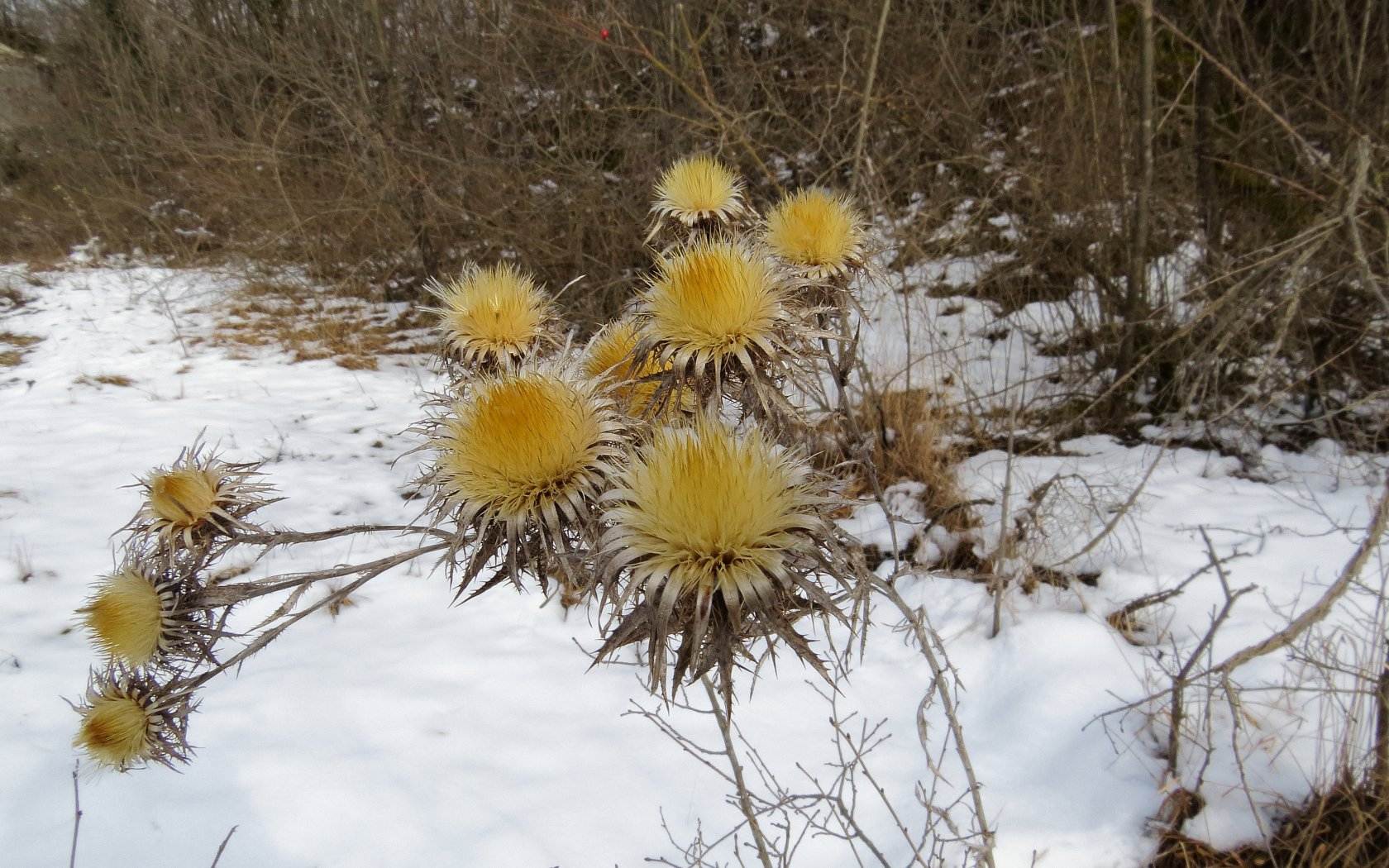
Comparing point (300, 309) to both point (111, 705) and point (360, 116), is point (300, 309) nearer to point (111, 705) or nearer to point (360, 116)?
point (360, 116)

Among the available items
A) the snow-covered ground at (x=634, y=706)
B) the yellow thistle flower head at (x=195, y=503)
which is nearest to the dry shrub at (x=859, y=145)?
the snow-covered ground at (x=634, y=706)

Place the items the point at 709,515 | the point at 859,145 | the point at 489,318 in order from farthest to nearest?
the point at 859,145
the point at 489,318
the point at 709,515

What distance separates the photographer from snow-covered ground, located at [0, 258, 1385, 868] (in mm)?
1999

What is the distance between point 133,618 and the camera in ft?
4.03

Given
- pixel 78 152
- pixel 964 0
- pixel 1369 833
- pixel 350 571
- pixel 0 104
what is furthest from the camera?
pixel 0 104


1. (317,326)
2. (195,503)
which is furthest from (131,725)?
(317,326)

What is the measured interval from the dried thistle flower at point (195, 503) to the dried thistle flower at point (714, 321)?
2.59 feet

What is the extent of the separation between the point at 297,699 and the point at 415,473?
1.64 m

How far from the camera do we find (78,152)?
33.9 ft

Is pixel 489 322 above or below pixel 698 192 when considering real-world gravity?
below

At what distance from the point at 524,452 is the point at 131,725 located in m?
0.89

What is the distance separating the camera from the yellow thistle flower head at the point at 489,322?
1.46 metres

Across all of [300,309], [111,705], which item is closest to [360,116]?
[300,309]

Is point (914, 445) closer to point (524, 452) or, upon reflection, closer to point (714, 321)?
point (714, 321)
